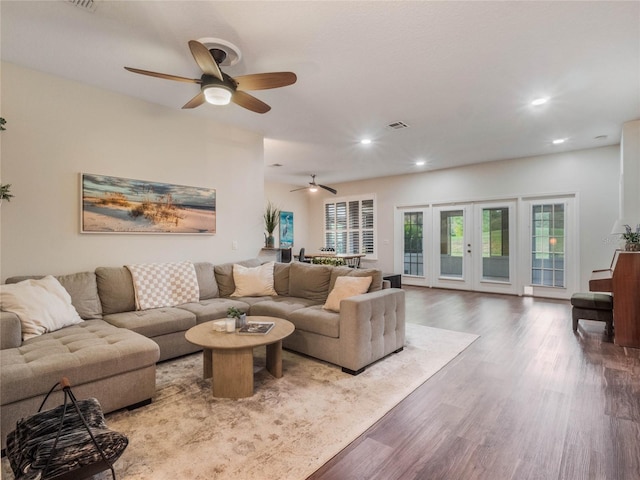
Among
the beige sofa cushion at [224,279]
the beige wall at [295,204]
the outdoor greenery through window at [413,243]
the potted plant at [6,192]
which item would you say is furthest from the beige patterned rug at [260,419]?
the beige wall at [295,204]

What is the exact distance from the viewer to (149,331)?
9.73 ft

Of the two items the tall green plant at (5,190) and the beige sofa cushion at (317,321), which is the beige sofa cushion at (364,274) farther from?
the tall green plant at (5,190)

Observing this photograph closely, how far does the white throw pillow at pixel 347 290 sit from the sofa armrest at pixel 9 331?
2.50 m

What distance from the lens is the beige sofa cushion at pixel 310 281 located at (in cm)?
396

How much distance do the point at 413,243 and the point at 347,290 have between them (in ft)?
17.2

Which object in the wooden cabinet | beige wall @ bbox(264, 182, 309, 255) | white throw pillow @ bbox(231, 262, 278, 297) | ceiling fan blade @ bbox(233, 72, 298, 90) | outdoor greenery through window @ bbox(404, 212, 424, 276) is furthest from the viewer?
beige wall @ bbox(264, 182, 309, 255)

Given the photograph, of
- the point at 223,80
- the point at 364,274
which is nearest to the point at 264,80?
the point at 223,80

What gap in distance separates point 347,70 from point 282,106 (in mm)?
1125

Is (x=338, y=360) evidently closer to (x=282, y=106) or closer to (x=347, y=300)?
(x=347, y=300)

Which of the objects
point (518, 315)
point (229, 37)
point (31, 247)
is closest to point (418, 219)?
point (518, 315)

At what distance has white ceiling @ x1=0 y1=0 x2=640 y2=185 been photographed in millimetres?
2236

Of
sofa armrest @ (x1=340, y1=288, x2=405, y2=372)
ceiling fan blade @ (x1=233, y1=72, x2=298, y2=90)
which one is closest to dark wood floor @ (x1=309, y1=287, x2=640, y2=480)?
sofa armrest @ (x1=340, y1=288, x2=405, y2=372)

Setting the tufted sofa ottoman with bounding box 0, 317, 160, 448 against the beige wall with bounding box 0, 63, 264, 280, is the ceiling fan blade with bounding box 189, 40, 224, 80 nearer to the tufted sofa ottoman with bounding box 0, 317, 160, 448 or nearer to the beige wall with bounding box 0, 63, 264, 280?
the beige wall with bounding box 0, 63, 264, 280

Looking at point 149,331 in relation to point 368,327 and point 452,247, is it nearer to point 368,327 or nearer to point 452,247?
point 368,327
